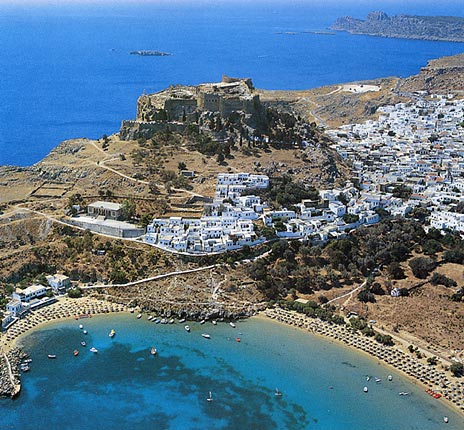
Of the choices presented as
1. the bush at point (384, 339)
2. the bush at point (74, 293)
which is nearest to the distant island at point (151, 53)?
the bush at point (74, 293)

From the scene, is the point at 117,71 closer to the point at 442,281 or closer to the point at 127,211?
the point at 127,211

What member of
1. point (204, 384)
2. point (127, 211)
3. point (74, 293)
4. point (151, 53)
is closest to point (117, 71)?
point (151, 53)

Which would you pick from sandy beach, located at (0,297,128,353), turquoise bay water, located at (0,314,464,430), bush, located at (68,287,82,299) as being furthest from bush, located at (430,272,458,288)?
bush, located at (68,287,82,299)

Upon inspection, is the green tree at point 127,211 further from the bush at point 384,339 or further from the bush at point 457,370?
the bush at point 457,370

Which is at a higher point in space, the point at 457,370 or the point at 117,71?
the point at 117,71

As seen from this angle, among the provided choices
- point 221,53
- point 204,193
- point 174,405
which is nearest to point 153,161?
point 204,193

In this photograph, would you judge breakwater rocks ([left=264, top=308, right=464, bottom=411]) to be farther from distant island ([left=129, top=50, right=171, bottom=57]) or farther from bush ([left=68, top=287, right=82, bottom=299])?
distant island ([left=129, top=50, right=171, bottom=57])
